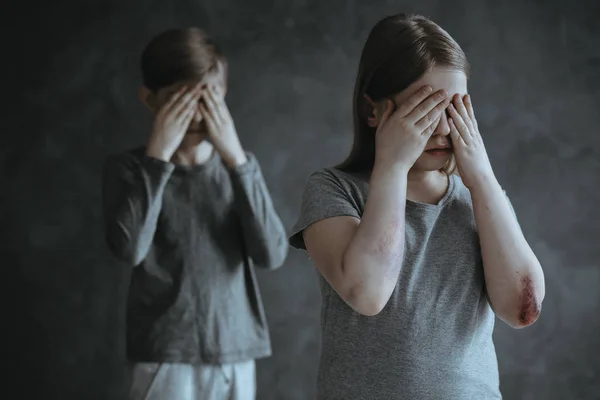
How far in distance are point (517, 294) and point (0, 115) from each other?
1.51m

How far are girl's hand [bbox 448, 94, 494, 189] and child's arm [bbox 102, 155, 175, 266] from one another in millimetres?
798

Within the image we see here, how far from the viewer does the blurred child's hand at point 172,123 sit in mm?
1667

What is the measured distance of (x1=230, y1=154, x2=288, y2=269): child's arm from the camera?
1667 mm

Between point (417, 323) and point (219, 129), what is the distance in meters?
0.87

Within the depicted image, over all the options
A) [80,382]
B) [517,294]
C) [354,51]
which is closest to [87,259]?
[80,382]

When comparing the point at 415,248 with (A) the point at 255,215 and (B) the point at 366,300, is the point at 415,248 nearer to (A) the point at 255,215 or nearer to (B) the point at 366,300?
(B) the point at 366,300

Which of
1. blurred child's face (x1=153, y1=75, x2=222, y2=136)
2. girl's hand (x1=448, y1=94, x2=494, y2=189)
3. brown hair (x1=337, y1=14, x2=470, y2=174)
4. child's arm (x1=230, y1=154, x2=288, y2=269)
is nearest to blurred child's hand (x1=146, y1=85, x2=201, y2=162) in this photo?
blurred child's face (x1=153, y1=75, x2=222, y2=136)

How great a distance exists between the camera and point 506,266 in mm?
958

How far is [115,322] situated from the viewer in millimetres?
2023

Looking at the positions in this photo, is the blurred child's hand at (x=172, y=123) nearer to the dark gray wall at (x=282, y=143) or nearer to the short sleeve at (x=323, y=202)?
the dark gray wall at (x=282, y=143)

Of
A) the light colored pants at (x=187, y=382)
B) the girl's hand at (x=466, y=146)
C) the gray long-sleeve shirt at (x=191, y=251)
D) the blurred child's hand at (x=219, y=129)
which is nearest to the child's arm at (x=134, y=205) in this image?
the gray long-sleeve shirt at (x=191, y=251)

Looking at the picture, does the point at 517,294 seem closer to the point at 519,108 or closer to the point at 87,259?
the point at 519,108

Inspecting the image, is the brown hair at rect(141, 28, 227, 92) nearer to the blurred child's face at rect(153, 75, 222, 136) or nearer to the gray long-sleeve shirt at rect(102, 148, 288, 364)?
the blurred child's face at rect(153, 75, 222, 136)

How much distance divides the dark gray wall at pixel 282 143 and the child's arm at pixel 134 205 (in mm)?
364
